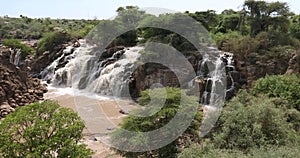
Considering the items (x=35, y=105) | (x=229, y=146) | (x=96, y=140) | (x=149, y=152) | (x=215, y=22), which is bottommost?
(x=96, y=140)

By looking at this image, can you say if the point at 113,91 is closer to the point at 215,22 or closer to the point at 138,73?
the point at 138,73

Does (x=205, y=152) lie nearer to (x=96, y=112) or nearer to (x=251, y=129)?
(x=251, y=129)

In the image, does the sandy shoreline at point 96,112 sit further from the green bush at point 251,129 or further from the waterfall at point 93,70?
the green bush at point 251,129

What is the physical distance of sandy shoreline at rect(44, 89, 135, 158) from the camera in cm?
1512

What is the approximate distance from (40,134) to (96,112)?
1119 centimetres

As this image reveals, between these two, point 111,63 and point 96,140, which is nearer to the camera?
point 96,140

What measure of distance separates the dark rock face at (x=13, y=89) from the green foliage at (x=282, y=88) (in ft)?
51.3

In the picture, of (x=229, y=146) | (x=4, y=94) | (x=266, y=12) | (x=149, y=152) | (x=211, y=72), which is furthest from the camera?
(x=266, y=12)

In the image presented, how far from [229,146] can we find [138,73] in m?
14.4

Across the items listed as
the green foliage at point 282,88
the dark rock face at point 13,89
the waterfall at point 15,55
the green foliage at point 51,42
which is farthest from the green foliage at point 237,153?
the waterfall at point 15,55

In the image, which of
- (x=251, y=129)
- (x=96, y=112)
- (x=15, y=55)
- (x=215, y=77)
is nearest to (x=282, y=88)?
(x=215, y=77)

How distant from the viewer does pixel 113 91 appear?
24938mm

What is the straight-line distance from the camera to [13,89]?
2145 centimetres

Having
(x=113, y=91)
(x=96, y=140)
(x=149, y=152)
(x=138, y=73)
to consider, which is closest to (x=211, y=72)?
(x=138, y=73)
